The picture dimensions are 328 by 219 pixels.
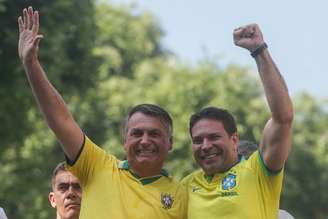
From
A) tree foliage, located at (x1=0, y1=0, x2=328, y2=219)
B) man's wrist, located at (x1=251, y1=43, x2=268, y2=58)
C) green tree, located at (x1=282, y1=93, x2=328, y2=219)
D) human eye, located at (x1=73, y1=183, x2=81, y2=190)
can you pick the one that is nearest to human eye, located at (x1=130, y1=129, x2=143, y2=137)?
man's wrist, located at (x1=251, y1=43, x2=268, y2=58)

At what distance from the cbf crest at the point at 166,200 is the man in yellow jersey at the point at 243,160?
0.13 metres

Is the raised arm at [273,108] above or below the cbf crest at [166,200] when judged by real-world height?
above

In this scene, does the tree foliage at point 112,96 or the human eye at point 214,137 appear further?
the tree foliage at point 112,96

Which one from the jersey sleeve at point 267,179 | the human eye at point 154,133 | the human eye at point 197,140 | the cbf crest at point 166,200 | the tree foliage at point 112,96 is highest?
the tree foliage at point 112,96

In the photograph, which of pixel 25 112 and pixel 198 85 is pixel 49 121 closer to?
pixel 25 112

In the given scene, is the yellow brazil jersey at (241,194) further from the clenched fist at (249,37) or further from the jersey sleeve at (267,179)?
the clenched fist at (249,37)

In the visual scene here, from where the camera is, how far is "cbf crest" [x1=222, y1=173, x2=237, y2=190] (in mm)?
5387

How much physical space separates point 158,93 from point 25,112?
14.9m

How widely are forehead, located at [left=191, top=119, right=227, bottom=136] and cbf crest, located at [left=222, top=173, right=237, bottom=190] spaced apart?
1.05 feet

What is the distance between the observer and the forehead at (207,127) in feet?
18.3

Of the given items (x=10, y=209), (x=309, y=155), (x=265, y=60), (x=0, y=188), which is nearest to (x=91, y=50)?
(x=0, y=188)

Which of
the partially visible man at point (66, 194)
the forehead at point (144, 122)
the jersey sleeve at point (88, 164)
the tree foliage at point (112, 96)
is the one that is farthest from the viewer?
the tree foliage at point (112, 96)

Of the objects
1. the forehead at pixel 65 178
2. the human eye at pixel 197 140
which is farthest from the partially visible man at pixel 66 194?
the human eye at pixel 197 140

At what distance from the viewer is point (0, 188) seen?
24781 mm
